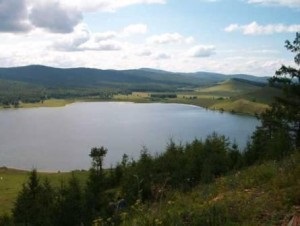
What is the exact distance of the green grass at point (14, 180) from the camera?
77.6m

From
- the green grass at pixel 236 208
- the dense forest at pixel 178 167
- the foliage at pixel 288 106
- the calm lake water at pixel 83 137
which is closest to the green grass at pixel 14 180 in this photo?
the calm lake water at pixel 83 137

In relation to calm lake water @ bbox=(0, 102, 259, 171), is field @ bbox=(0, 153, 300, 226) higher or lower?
higher

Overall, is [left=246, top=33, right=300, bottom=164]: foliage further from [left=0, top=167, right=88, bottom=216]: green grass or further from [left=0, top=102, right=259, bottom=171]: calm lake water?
[left=0, top=102, right=259, bottom=171]: calm lake water

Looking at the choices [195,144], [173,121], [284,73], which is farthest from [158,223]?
[173,121]

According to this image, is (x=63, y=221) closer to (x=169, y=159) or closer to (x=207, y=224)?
(x=169, y=159)

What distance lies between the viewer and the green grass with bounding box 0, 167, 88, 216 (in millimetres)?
77625

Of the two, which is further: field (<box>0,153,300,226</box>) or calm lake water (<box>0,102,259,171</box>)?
calm lake water (<box>0,102,259,171</box>)

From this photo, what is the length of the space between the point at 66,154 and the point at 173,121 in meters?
76.0

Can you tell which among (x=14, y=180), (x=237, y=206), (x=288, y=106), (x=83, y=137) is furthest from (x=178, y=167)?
(x=83, y=137)

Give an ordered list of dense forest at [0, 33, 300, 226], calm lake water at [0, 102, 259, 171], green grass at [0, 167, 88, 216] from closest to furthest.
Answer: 1. dense forest at [0, 33, 300, 226]
2. green grass at [0, 167, 88, 216]
3. calm lake water at [0, 102, 259, 171]

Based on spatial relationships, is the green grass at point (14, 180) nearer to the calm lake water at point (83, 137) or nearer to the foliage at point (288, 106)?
the calm lake water at point (83, 137)

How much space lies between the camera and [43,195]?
4938 cm

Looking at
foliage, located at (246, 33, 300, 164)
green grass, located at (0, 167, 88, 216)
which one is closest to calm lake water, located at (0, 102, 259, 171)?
green grass, located at (0, 167, 88, 216)

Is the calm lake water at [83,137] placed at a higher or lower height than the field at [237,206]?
lower
